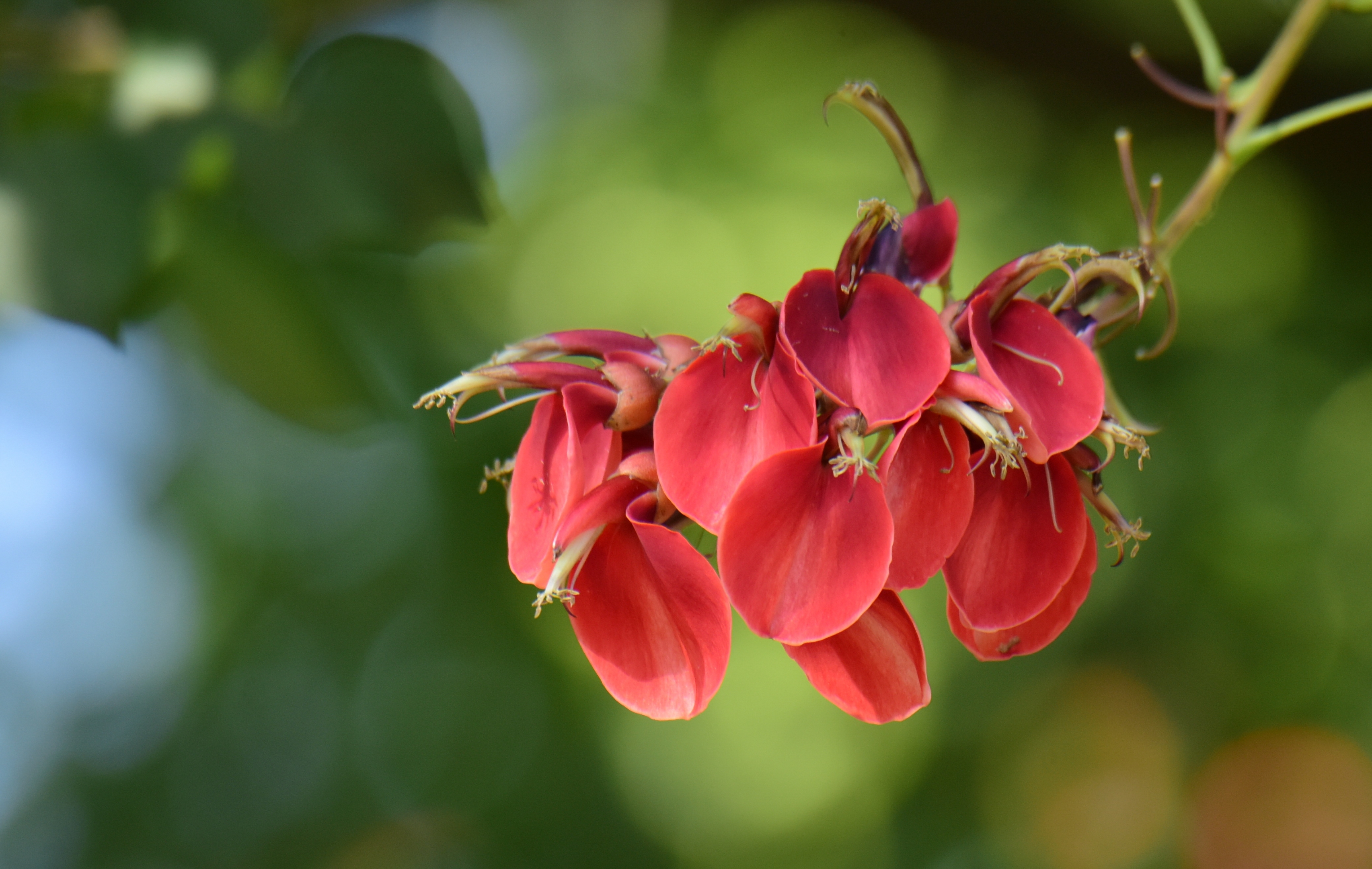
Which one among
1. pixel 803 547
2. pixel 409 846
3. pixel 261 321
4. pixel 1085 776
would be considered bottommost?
pixel 409 846

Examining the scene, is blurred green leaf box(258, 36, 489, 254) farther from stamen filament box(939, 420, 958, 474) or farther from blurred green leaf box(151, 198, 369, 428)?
stamen filament box(939, 420, 958, 474)

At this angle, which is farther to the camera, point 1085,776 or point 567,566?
point 1085,776

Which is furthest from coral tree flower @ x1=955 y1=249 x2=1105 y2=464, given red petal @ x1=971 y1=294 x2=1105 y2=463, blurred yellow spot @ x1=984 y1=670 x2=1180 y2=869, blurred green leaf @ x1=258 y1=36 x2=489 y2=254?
blurred yellow spot @ x1=984 y1=670 x2=1180 y2=869

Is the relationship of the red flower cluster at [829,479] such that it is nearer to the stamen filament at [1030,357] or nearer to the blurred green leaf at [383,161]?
the stamen filament at [1030,357]

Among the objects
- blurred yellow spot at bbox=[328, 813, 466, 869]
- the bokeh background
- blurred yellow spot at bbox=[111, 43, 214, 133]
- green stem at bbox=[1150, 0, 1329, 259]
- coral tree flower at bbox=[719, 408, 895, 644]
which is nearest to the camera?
coral tree flower at bbox=[719, 408, 895, 644]

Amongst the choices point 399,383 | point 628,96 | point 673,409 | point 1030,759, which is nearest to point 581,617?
point 673,409

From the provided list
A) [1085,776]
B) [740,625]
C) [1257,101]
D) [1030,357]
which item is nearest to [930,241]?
[1030,357]

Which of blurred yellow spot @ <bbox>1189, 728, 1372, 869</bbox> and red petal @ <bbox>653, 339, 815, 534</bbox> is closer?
red petal @ <bbox>653, 339, 815, 534</bbox>

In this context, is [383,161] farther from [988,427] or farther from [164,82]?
[988,427]

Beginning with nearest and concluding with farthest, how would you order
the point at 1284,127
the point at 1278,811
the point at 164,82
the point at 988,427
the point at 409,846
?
1. the point at 988,427
2. the point at 1284,127
3. the point at 164,82
4. the point at 1278,811
5. the point at 409,846
